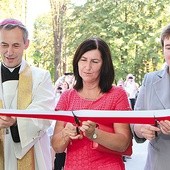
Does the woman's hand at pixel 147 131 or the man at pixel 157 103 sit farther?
the man at pixel 157 103

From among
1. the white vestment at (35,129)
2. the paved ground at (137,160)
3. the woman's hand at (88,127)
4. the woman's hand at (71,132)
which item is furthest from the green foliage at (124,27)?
the woman's hand at (88,127)

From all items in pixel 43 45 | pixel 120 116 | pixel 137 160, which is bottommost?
pixel 137 160

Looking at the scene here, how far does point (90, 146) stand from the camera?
109 inches

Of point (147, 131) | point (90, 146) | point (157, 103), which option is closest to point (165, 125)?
point (147, 131)

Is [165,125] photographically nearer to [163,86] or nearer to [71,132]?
[163,86]

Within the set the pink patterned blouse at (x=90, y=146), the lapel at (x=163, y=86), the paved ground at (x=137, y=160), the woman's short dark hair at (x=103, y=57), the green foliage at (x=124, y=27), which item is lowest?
the paved ground at (x=137, y=160)

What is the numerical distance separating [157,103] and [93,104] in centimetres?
45

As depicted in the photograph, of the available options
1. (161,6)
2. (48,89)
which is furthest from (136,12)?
(48,89)

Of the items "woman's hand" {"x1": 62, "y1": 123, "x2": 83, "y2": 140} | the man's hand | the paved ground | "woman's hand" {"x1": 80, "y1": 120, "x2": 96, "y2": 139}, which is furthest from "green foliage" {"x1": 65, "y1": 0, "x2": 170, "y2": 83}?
Answer: "woman's hand" {"x1": 80, "y1": 120, "x2": 96, "y2": 139}

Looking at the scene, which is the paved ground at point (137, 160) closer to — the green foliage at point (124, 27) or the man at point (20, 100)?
the man at point (20, 100)

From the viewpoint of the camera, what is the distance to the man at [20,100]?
305cm

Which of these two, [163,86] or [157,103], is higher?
[163,86]

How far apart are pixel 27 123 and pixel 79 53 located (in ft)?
2.19

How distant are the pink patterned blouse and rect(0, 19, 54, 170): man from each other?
1.02ft
